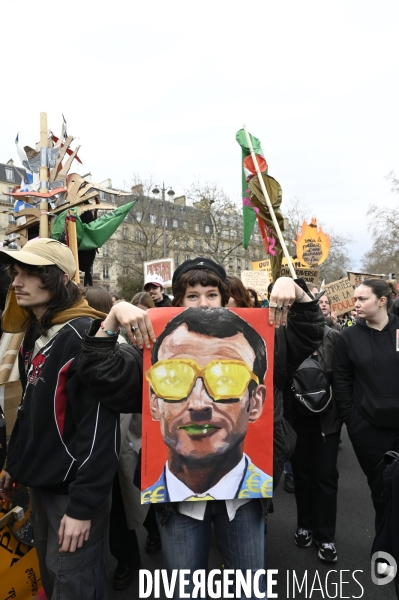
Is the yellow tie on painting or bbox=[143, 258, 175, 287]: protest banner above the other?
bbox=[143, 258, 175, 287]: protest banner

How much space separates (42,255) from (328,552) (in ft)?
9.00

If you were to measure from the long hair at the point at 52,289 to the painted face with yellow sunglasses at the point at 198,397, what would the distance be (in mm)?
569

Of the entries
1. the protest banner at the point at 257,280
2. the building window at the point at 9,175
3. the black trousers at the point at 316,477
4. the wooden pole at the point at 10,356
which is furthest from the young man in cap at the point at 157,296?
the building window at the point at 9,175

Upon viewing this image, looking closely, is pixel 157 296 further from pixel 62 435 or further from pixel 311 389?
pixel 62 435

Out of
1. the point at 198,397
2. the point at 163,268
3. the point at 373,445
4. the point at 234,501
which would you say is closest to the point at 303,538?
the point at 373,445

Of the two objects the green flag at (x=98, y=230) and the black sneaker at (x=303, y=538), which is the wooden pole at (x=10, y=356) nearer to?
the green flag at (x=98, y=230)

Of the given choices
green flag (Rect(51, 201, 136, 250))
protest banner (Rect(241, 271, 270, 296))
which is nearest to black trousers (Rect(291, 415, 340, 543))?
green flag (Rect(51, 201, 136, 250))

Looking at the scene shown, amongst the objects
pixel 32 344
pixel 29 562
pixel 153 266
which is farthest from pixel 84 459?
pixel 153 266

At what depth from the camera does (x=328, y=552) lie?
291cm

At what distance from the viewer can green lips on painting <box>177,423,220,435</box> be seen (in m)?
1.62

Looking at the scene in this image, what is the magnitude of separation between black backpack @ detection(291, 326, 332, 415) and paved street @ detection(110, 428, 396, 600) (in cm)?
106

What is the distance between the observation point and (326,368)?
3.09m

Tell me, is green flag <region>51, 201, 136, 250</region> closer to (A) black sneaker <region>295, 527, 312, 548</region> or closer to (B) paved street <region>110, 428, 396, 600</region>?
(B) paved street <region>110, 428, 396, 600</region>

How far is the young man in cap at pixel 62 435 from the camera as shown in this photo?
1624 mm
